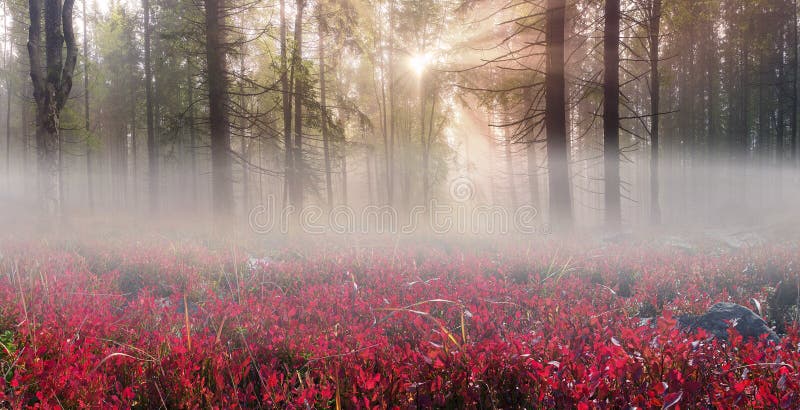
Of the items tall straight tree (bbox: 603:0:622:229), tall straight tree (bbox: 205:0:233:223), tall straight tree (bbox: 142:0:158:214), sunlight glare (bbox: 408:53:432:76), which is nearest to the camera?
tall straight tree (bbox: 603:0:622:229)

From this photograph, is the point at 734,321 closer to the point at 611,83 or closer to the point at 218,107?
the point at 611,83

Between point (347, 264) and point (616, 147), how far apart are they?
23.7ft

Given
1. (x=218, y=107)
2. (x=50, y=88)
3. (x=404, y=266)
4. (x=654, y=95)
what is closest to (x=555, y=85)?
(x=404, y=266)

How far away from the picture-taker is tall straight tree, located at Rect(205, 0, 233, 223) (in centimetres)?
1188

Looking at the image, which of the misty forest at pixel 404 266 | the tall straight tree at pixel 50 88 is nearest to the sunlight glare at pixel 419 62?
the misty forest at pixel 404 266

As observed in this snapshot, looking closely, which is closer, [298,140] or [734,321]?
[734,321]

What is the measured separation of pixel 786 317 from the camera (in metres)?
4.45

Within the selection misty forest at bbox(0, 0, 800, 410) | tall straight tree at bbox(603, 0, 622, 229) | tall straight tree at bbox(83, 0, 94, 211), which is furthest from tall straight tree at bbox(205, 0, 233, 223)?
tall straight tree at bbox(83, 0, 94, 211)

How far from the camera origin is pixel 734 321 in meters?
3.43

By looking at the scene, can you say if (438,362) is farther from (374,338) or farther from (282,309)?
(282,309)

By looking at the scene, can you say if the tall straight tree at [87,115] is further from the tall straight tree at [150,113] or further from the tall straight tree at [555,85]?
the tall straight tree at [555,85]

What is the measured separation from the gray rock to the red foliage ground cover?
165mm

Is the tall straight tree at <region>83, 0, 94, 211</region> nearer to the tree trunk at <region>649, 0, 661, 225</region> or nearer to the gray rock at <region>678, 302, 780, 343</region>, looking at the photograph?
the tree trunk at <region>649, 0, 661, 225</region>

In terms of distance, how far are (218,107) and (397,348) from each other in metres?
11.0
